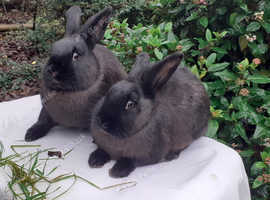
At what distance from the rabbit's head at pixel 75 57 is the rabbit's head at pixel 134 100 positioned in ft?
0.47

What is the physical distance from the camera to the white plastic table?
1.21 meters

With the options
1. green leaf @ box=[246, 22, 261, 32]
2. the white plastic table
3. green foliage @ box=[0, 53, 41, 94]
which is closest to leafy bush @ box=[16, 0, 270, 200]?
green leaf @ box=[246, 22, 261, 32]

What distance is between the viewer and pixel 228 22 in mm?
2092

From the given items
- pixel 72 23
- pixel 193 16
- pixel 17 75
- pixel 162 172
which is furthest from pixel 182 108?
pixel 17 75

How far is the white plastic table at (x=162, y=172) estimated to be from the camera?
3.97ft

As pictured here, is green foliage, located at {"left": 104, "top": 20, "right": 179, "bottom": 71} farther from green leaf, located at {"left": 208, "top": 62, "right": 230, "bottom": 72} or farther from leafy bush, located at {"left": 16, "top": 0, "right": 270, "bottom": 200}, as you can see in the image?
green leaf, located at {"left": 208, "top": 62, "right": 230, "bottom": 72}

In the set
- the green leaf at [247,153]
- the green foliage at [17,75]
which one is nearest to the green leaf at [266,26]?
the green leaf at [247,153]

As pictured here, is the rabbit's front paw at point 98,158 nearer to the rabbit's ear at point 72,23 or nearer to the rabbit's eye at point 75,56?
the rabbit's eye at point 75,56

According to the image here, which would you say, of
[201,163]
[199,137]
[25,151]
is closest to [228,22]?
[199,137]

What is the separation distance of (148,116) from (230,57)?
1.17 m

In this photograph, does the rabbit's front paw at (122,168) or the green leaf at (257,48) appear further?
the green leaf at (257,48)

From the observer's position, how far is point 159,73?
1152 mm

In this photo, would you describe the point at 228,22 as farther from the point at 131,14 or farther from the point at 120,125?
the point at 131,14

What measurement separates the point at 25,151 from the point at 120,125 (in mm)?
531
